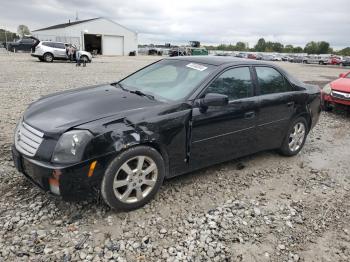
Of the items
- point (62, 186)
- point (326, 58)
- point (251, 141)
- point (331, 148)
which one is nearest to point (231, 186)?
point (251, 141)

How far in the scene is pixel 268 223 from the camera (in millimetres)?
3285

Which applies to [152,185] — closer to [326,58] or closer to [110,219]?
[110,219]

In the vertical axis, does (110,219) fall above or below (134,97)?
below

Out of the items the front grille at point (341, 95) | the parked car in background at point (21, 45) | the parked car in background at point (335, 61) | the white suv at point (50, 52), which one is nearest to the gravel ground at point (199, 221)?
the front grille at point (341, 95)

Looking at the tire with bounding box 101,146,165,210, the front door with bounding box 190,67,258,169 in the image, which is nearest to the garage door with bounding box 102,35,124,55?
the front door with bounding box 190,67,258,169

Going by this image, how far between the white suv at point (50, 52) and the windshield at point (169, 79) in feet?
64.5

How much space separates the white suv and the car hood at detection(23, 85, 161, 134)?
66.2ft

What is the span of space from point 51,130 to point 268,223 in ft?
7.88

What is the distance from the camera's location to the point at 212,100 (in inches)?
138

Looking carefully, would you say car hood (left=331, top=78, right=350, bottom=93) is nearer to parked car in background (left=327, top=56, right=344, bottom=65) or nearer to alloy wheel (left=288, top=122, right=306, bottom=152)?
alloy wheel (left=288, top=122, right=306, bottom=152)

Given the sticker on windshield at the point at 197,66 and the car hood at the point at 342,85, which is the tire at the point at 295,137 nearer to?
the sticker on windshield at the point at 197,66

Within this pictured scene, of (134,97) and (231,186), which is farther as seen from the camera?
(231,186)

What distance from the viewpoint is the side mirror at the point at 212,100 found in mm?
3510

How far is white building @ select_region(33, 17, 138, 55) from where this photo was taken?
44.3 metres
